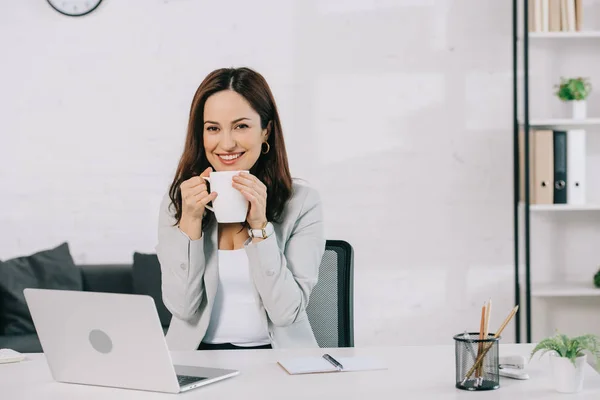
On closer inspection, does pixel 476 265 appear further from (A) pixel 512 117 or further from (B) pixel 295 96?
(B) pixel 295 96

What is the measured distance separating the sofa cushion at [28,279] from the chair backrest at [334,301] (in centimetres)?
156

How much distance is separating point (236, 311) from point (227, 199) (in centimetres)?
32

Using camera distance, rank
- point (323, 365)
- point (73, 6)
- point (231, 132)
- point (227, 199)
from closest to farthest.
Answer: point (323, 365) → point (227, 199) → point (231, 132) → point (73, 6)

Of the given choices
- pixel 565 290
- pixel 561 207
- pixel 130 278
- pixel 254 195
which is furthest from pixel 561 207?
pixel 254 195

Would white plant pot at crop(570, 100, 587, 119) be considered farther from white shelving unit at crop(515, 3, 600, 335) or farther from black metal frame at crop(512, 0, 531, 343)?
black metal frame at crop(512, 0, 531, 343)

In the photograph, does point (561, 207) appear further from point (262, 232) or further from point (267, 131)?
point (262, 232)

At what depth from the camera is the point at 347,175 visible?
12.1ft

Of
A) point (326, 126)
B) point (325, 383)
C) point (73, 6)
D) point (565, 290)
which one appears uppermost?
point (73, 6)

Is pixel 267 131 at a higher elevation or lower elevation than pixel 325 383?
higher

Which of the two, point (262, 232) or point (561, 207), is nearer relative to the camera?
point (262, 232)

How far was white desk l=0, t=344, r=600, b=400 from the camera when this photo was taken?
140 centimetres

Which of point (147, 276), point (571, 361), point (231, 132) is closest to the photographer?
point (571, 361)

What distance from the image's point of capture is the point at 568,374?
54.7 inches

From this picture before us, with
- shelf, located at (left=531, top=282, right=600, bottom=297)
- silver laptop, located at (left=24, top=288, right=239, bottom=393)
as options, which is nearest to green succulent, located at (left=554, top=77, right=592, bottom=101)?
shelf, located at (left=531, top=282, right=600, bottom=297)
